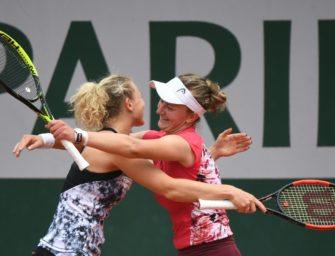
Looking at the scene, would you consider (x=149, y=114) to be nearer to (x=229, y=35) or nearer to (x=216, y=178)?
(x=229, y=35)

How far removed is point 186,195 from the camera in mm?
4051

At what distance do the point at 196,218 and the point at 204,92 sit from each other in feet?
1.77

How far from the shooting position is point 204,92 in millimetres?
4305

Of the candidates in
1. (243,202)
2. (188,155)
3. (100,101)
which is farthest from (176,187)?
(100,101)

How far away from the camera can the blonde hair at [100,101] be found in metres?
4.18

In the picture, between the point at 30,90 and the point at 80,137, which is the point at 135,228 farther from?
the point at 80,137

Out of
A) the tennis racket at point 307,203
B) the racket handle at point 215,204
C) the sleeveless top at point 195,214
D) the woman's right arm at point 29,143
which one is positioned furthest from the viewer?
the tennis racket at point 307,203

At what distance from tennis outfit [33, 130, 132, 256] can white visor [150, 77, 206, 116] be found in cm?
40

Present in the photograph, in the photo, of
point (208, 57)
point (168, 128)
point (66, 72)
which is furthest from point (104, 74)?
point (168, 128)

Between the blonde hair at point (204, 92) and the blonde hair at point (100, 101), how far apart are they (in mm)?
250

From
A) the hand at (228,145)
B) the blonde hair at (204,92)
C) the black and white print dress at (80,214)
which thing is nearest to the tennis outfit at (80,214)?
the black and white print dress at (80,214)

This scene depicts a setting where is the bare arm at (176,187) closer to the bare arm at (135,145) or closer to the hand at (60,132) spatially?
the bare arm at (135,145)

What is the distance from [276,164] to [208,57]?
0.78m

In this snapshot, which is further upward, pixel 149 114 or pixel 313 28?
pixel 313 28
